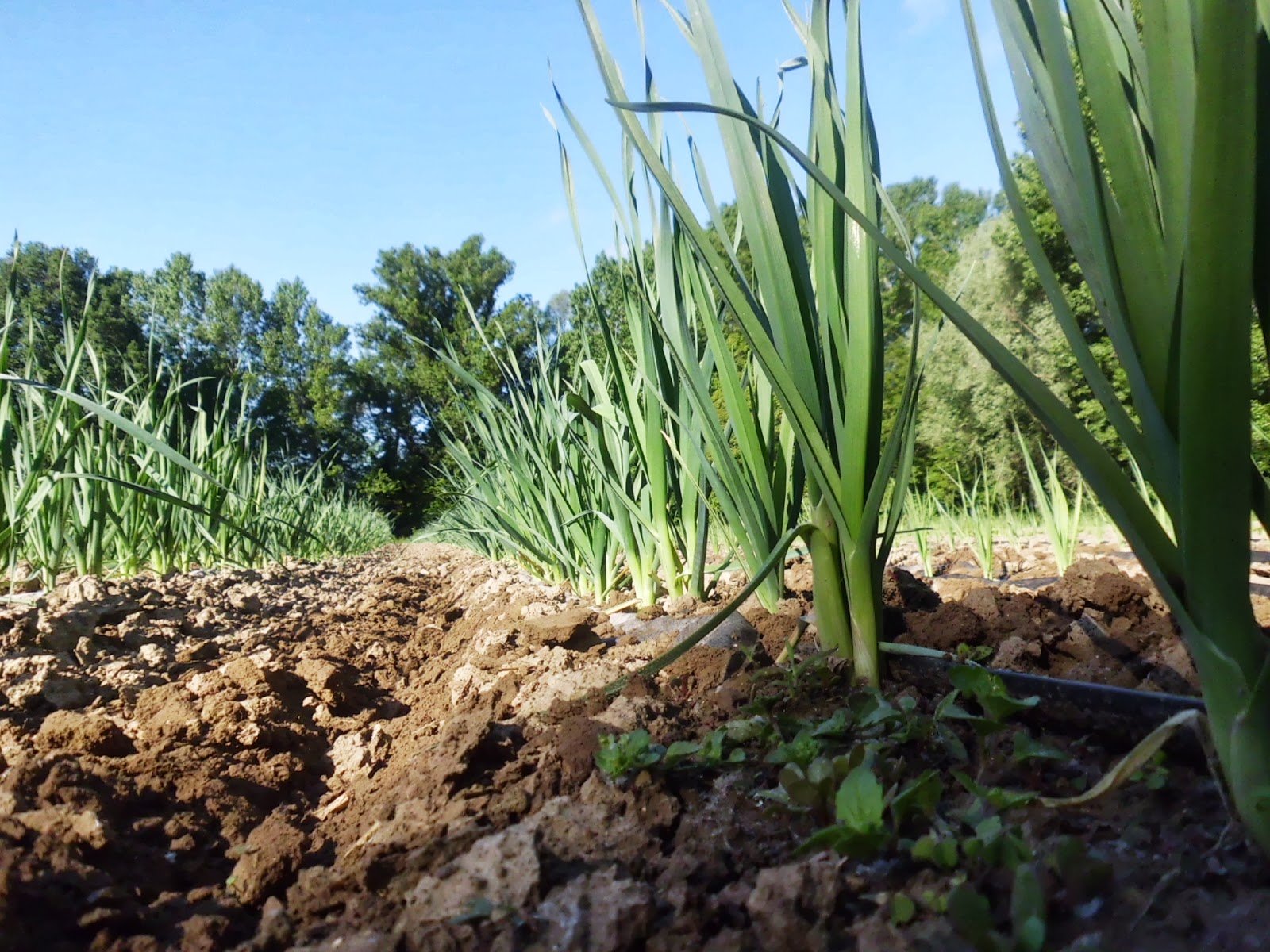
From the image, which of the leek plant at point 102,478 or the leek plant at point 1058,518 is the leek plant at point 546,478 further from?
the leek plant at point 1058,518

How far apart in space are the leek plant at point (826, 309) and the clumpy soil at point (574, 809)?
160 mm

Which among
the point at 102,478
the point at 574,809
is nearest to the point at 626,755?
the point at 574,809

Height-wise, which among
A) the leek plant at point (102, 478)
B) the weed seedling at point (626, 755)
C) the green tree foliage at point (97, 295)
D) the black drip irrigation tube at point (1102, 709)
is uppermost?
the green tree foliage at point (97, 295)

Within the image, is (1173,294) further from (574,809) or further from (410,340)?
(410,340)

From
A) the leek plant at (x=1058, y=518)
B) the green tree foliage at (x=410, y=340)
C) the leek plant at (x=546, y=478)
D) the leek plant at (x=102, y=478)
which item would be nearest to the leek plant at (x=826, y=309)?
the leek plant at (x=102, y=478)

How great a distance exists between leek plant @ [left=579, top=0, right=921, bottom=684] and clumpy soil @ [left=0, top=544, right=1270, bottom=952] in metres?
0.16

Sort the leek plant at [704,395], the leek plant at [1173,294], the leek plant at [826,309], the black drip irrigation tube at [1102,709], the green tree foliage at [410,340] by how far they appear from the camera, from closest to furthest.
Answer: the leek plant at [1173,294] < the black drip irrigation tube at [1102,709] < the leek plant at [826,309] < the leek plant at [704,395] < the green tree foliage at [410,340]

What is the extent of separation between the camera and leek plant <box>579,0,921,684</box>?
3.12 feet

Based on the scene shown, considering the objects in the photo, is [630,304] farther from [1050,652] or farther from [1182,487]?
[1182,487]

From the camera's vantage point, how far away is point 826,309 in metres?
1.03

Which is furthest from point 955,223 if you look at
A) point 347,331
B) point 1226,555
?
point 1226,555

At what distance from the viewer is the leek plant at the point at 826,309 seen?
37.4 inches

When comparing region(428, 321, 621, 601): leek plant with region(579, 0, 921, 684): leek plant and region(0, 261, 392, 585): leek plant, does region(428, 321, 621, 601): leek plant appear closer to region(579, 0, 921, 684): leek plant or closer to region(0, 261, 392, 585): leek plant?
region(0, 261, 392, 585): leek plant

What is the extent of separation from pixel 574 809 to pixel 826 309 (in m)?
0.68
